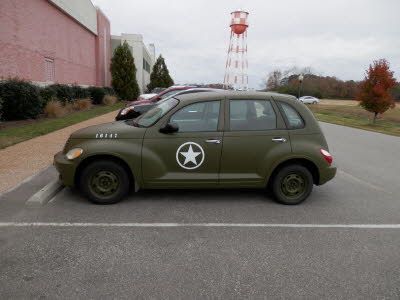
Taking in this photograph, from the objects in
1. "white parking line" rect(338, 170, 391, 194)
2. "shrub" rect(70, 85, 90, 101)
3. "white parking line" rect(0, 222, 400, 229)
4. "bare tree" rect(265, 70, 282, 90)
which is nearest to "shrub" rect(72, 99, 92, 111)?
"shrub" rect(70, 85, 90, 101)

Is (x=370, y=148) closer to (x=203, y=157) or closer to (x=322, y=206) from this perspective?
(x=322, y=206)

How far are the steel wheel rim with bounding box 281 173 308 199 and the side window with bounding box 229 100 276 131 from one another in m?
0.83

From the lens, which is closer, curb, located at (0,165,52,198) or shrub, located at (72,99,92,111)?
curb, located at (0,165,52,198)

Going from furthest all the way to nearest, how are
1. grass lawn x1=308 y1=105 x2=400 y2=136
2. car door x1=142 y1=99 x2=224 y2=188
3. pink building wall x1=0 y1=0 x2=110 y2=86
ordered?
grass lawn x1=308 y1=105 x2=400 y2=136 < pink building wall x1=0 y1=0 x2=110 y2=86 < car door x1=142 y1=99 x2=224 y2=188

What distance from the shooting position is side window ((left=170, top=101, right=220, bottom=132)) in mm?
5199

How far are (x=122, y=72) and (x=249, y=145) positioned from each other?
30906 mm

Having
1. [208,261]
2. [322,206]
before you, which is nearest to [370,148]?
[322,206]

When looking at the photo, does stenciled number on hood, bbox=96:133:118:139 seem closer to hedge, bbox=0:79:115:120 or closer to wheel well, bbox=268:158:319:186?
wheel well, bbox=268:158:319:186

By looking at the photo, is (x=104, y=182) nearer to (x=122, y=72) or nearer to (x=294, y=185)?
(x=294, y=185)

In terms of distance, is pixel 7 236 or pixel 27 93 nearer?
pixel 7 236

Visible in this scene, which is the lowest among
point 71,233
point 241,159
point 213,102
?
point 71,233

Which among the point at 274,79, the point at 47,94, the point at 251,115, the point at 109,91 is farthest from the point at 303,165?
the point at 274,79

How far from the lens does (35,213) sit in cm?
473

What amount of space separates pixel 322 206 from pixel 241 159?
1488 mm
